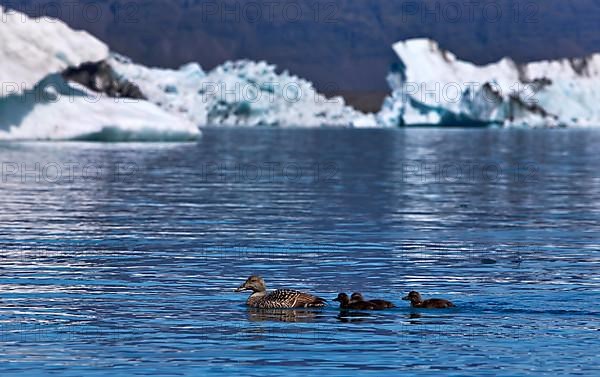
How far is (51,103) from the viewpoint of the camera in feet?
192

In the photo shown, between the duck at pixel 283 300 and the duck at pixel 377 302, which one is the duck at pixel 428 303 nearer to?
the duck at pixel 377 302

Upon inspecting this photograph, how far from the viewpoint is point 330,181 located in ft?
130

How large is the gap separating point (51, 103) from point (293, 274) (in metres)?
43.1

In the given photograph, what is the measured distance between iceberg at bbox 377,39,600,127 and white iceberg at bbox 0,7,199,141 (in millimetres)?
57149

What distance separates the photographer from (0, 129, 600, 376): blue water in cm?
1138

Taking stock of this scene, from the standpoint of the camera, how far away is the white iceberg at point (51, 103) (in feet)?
188

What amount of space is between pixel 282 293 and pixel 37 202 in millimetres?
16175

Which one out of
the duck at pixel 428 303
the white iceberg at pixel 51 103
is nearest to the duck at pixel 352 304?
the duck at pixel 428 303

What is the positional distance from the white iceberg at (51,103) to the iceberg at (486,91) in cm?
5715

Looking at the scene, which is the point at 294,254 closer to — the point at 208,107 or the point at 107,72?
the point at 107,72

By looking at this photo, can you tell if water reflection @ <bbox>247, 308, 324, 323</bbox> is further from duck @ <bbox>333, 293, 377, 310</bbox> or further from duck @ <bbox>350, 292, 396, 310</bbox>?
duck @ <bbox>350, 292, 396, 310</bbox>

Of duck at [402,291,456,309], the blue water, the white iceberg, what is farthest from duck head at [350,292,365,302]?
the white iceberg

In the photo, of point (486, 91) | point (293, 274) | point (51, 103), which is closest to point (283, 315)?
point (293, 274)

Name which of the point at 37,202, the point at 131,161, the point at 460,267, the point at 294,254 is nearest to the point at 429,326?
the point at 460,267
